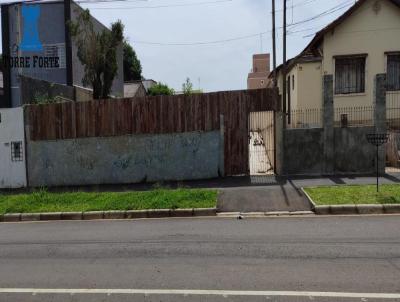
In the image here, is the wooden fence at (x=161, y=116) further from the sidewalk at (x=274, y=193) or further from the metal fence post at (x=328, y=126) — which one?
the sidewalk at (x=274, y=193)

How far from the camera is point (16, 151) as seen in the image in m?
16.6

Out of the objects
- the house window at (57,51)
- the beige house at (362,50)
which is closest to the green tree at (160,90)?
the house window at (57,51)

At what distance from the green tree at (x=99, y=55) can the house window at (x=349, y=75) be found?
35.0ft

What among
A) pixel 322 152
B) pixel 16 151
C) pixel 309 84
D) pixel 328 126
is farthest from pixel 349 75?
pixel 16 151

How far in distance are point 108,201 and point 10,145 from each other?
6.67 m

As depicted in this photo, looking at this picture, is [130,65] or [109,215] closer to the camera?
[109,215]

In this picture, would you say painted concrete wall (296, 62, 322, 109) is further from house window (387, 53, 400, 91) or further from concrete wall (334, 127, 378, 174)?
concrete wall (334, 127, 378, 174)

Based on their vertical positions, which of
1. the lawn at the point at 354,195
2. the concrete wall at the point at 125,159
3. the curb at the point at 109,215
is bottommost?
the curb at the point at 109,215

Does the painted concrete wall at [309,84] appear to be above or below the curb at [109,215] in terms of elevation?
above

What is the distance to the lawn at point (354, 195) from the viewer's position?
34.4 ft

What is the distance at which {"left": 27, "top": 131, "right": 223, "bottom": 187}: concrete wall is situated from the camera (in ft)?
50.2

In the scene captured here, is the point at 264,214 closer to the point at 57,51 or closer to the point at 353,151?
the point at 353,151

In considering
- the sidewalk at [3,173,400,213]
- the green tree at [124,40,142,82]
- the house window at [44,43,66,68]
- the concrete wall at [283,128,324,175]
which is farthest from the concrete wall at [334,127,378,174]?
the green tree at [124,40,142,82]

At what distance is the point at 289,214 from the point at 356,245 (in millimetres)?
3198
